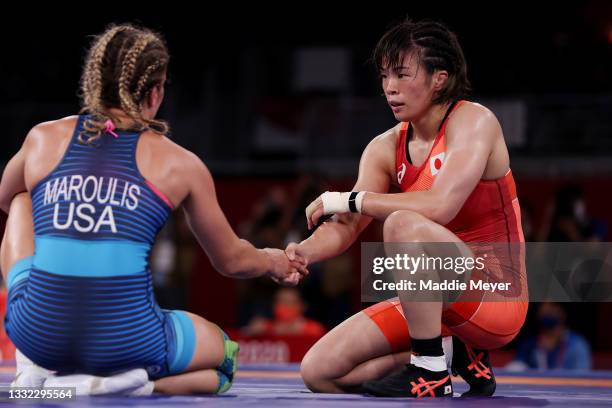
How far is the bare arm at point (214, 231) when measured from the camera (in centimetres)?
324

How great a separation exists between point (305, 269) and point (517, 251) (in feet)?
2.85

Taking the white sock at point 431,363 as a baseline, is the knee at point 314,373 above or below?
below

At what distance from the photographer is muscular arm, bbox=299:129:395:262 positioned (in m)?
4.18

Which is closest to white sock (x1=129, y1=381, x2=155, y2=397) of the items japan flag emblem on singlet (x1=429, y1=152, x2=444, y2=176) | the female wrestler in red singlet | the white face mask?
the female wrestler in red singlet

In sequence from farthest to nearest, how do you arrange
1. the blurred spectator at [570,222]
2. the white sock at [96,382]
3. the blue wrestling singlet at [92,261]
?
the blurred spectator at [570,222] → the white sock at [96,382] → the blue wrestling singlet at [92,261]

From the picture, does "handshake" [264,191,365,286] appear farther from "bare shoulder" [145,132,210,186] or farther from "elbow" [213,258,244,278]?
"bare shoulder" [145,132,210,186]

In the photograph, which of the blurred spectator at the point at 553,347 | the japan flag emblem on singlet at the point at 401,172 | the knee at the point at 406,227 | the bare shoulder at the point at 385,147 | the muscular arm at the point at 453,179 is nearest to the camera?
the knee at the point at 406,227

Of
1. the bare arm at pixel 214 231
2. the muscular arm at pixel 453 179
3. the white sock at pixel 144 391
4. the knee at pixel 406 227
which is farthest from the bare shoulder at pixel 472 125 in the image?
the white sock at pixel 144 391

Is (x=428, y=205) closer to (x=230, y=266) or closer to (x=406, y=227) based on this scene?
(x=406, y=227)

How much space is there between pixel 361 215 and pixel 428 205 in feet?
1.95

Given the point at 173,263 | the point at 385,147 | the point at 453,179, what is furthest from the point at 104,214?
the point at 173,263

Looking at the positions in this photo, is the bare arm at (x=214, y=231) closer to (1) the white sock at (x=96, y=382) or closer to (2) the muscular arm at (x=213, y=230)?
(2) the muscular arm at (x=213, y=230)

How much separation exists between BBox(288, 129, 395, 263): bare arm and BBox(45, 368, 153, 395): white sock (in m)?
1.15

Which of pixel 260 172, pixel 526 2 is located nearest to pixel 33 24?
pixel 260 172
